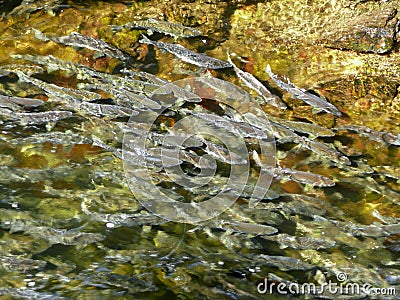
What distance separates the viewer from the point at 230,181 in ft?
13.1

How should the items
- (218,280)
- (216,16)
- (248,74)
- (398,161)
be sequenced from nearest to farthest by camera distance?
(218,280), (398,161), (248,74), (216,16)

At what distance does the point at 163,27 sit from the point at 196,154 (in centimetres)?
200

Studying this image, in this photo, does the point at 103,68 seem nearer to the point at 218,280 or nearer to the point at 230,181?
the point at 230,181

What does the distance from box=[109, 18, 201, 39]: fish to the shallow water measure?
0.03 meters

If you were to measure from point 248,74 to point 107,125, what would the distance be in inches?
64.1

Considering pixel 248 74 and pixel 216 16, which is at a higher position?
pixel 216 16

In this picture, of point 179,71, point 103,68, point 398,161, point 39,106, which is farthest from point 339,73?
point 39,106

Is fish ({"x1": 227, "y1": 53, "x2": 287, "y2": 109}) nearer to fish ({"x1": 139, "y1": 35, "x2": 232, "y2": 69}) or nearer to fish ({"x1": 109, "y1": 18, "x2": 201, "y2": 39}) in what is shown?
fish ({"x1": 139, "y1": 35, "x2": 232, "y2": 69})

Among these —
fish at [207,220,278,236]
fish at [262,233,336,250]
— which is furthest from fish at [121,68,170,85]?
fish at [262,233,336,250]

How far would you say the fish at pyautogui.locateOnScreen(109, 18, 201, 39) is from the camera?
561 cm

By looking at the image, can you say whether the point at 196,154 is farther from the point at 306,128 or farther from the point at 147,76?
the point at 147,76
